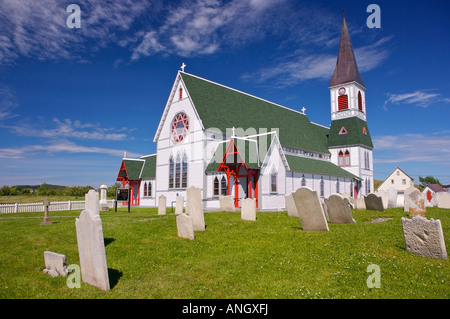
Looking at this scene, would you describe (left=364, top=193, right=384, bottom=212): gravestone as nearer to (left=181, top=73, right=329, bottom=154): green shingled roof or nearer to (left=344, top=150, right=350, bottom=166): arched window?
(left=181, top=73, right=329, bottom=154): green shingled roof

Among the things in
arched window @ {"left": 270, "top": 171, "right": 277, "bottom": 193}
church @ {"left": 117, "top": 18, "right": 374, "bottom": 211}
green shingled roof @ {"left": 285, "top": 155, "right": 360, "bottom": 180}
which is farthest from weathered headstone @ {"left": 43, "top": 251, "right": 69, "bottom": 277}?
green shingled roof @ {"left": 285, "top": 155, "right": 360, "bottom": 180}

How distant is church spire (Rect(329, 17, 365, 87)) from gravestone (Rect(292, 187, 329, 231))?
39.1 metres

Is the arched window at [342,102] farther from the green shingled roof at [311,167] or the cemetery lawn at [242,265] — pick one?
the cemetery lawn at [242,265]

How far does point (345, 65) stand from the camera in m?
47.4

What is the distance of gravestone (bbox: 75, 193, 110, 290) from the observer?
7348mm

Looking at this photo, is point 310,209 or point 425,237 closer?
point 425,237

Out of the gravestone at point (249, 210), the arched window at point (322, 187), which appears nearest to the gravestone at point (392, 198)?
the arched window at point (322, 187)

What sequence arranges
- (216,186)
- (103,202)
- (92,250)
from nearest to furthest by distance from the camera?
(92,250) → (216,186) → (103,202)

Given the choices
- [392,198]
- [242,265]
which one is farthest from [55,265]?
[392,198]

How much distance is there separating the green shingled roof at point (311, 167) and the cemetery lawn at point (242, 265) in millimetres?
17464

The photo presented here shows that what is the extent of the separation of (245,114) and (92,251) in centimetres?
2853

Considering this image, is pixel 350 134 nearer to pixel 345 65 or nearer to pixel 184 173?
pixel 345 65

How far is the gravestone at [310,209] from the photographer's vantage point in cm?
1244
